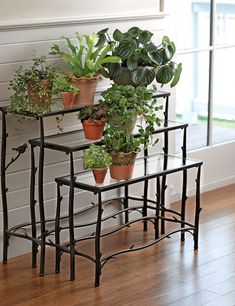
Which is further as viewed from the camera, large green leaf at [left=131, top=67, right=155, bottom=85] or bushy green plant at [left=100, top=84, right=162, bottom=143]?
large green leaf at [left=131, top=67, right=155, bottom=85]

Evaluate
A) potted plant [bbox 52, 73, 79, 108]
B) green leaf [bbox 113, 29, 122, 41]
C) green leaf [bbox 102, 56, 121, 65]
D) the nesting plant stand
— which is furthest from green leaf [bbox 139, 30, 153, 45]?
potted plant [bbox 52, 73, 79, 108]

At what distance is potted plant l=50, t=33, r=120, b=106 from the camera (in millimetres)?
3949

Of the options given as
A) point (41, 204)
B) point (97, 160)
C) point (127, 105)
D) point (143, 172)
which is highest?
point (127, 105)

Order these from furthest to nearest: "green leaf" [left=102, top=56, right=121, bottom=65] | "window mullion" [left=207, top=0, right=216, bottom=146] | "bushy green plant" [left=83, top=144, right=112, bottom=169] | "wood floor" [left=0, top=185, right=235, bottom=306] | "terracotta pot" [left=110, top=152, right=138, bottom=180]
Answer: "window mullion" [left=207, top=0, right=216, bottom=146] < "green leaf" [left=102, top=56, right=121, bottom=65] < "terracotta pot" [left=110, top=152, right=138, bottom=180] < "bushy green plant" [left=83, top=144, right=112, bottom=169] < "wood floor" [left=0, top=185, right=235, bottom=306]

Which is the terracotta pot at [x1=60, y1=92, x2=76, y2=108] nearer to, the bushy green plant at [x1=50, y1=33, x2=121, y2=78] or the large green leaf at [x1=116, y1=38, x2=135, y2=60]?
the bushy green plant at [x1=50, y1=33, x2=121, y2=78]

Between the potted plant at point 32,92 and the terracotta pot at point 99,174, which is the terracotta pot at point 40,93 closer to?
the potted plant at point 32,92

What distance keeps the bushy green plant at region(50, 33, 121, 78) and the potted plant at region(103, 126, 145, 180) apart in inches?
13.8

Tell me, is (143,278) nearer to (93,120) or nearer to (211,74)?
(93,120)

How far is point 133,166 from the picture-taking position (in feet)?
12.8

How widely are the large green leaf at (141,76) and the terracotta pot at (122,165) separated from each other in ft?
1.31

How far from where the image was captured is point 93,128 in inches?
152

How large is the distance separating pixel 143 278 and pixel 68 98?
937 mm

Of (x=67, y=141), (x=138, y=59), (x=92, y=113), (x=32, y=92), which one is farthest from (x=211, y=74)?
(x=32, y=92)

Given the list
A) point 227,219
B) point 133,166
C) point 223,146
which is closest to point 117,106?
point 133,166
